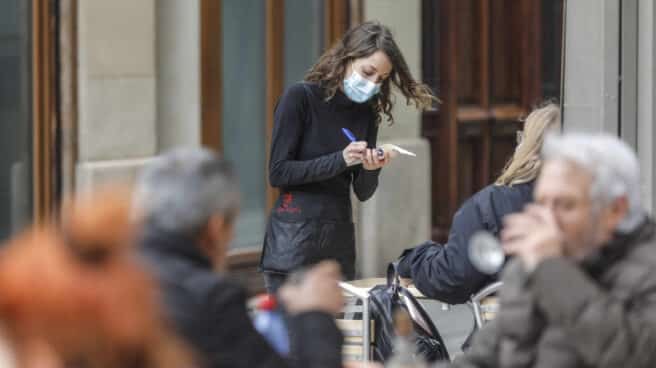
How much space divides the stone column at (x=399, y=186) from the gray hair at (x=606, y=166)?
645 cm

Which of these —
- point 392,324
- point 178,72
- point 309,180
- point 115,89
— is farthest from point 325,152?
point 178,72

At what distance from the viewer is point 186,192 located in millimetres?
3400

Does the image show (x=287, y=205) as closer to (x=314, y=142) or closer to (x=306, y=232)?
(x=306, y=232)

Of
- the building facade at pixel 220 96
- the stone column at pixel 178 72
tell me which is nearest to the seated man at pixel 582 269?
the building facade at pixel 220 96

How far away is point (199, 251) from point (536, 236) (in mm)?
769

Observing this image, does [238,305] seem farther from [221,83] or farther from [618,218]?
[221,83]

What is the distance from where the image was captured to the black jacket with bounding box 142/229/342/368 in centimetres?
333

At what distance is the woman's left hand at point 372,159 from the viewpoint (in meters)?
5.80

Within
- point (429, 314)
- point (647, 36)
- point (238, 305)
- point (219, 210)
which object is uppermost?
point (647, 36)

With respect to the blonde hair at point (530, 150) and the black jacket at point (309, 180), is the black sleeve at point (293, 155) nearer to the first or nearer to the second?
the black jacket at point (309, 180)

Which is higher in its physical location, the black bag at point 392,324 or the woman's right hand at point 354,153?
the woman's right hand at point 354,153

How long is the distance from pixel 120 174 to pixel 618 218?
5250 millimetres

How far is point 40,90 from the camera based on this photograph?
8336 mm

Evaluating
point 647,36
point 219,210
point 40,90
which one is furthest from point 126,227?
point 40,90
